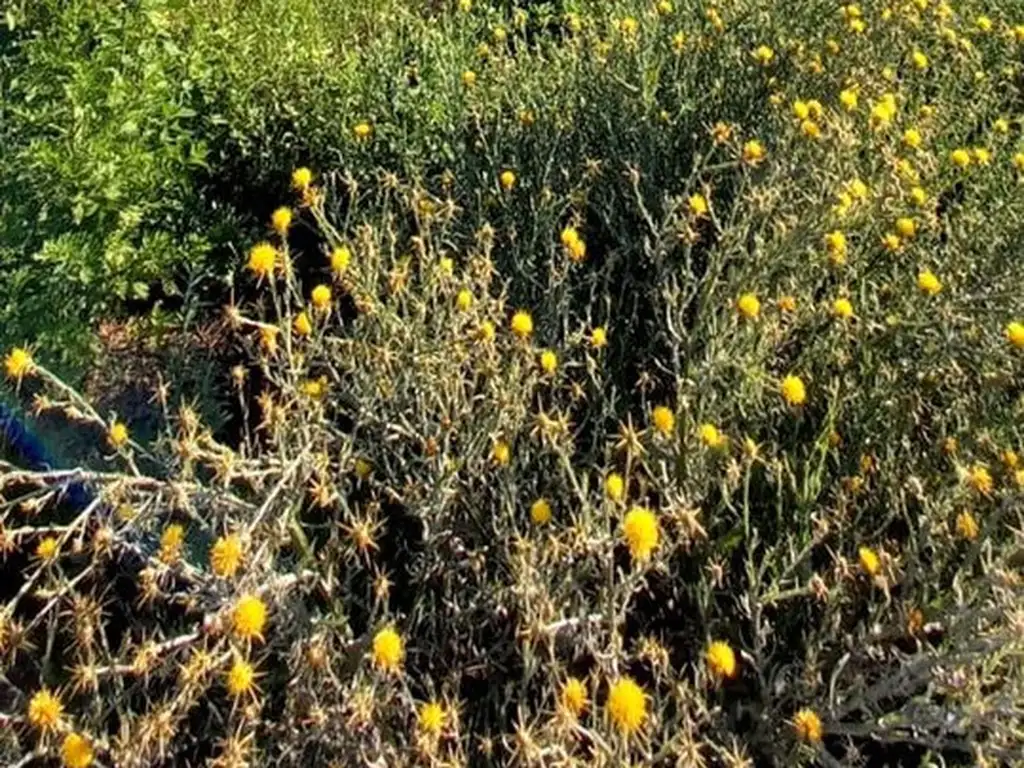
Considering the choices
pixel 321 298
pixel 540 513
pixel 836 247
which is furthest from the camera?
pixel 836 247

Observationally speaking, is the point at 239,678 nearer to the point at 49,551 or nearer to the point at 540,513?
the point at 49,551

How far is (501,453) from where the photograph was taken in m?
1.91

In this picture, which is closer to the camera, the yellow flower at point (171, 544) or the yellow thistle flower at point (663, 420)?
the yellow flower at point (171, 544)

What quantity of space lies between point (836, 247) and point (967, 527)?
62 cm

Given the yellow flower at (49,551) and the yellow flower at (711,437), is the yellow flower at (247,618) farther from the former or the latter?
the yellow flower at (711,437)

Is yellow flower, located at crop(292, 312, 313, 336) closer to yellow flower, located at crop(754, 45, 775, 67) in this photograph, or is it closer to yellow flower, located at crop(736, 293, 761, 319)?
yellow flower, located at crop(736, 293, 761, 319)

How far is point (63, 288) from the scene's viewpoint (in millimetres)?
2701

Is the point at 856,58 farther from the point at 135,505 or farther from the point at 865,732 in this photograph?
the point at 135,505

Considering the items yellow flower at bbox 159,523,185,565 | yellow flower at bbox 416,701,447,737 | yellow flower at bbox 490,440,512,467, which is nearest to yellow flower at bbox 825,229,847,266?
yellow flower at bbox 490,440,512,467

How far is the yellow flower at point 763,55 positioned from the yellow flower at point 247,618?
204 cm

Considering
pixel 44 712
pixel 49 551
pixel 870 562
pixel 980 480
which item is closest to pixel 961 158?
pixel 980 480

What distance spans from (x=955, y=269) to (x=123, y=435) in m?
1.63

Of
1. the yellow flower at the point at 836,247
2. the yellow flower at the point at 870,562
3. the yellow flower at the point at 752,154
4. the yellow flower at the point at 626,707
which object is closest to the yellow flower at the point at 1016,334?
the yellow flower at the point at 836,247

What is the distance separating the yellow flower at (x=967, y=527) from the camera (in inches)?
73.2
